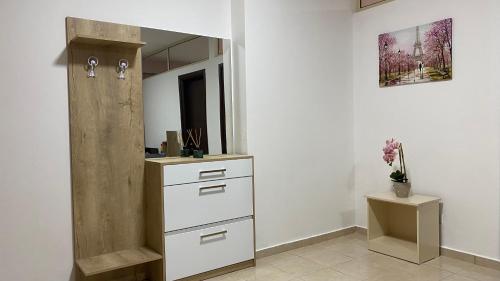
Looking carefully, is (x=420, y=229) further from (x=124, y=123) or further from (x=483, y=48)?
(x=124, y=123)

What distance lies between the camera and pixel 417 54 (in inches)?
133

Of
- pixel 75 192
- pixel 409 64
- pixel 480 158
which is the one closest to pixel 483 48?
pixel 409 64

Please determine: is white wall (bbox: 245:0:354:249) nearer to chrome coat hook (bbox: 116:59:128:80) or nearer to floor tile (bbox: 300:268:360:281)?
floor tile (bbox: 300:268:360:281)

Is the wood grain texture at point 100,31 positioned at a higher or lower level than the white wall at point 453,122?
higher

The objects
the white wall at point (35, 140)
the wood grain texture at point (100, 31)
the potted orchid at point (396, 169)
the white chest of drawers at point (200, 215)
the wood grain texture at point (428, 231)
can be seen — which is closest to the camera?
the white wall at point (35, 140)

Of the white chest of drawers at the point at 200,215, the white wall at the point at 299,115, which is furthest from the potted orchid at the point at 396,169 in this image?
the white chest of drawers at the point at 200,215

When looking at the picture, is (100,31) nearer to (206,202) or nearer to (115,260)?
(206,202)

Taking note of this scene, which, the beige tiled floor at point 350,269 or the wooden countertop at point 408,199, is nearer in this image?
the beige tiled floor at point 350,269

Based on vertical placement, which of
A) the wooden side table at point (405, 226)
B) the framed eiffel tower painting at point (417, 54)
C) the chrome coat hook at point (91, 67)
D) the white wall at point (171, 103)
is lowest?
the wooden side table at point (405, 226)

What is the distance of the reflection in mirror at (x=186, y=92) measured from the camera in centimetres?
293

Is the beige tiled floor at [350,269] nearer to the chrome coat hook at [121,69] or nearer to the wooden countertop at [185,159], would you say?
the wooden countertop at [185,159]

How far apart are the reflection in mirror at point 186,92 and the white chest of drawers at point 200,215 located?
0.27m

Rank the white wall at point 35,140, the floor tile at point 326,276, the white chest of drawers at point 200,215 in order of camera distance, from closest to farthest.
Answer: the white wall at point 35,140 < the white chest of drawers at point 200,215 < the floor tile at point 326,276

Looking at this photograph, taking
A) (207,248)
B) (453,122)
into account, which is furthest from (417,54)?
(207,248)
